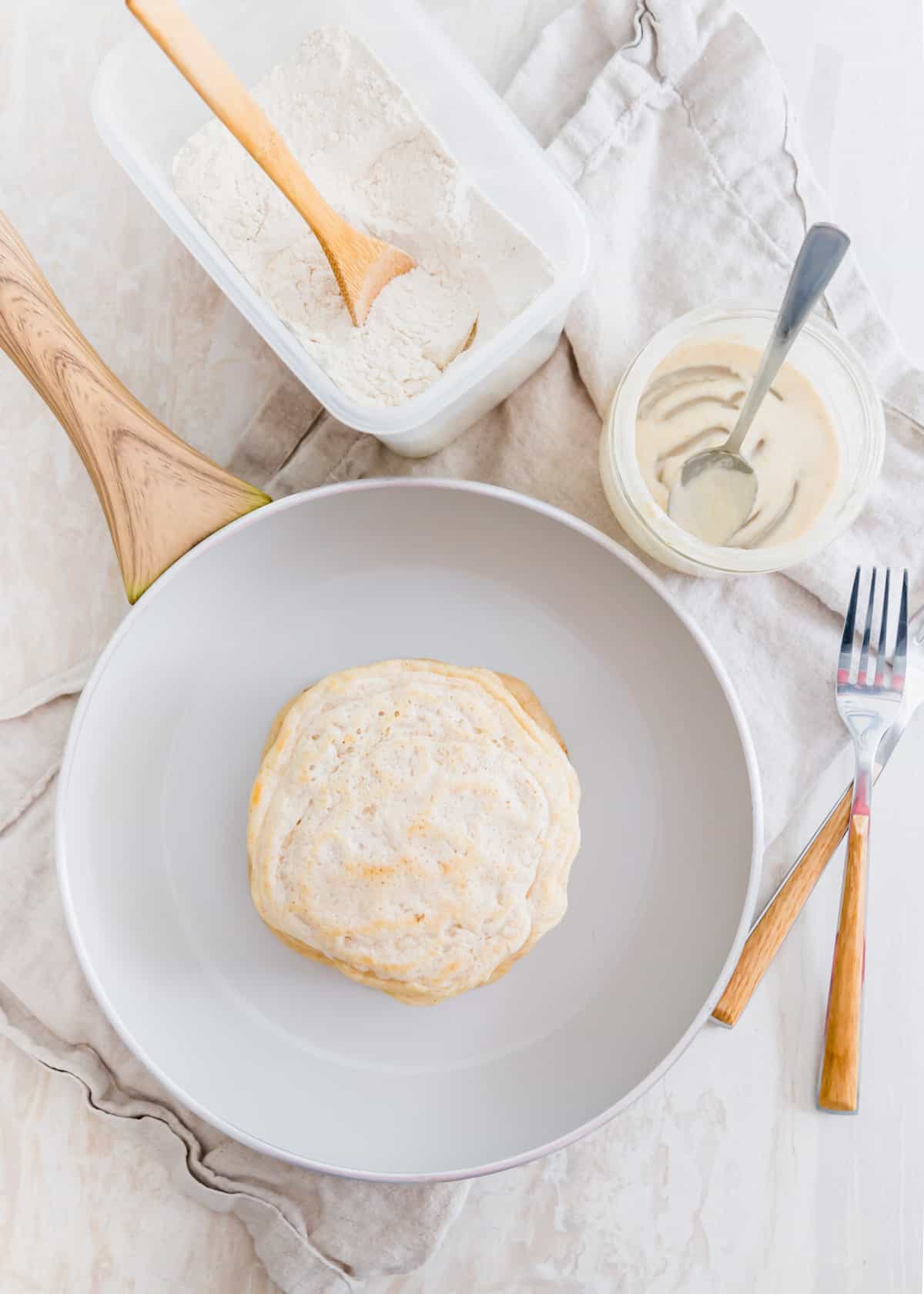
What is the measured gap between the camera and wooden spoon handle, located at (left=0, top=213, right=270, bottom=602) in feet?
3.29

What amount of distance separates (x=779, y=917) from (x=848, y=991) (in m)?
0.12

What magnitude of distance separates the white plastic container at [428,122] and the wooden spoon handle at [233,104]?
0.10m

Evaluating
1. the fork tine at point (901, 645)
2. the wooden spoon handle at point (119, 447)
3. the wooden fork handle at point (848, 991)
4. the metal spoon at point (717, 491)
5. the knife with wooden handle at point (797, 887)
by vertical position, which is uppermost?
the wooden spoon handle at point (119, 447)

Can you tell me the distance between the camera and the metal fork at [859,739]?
1113 millimetres

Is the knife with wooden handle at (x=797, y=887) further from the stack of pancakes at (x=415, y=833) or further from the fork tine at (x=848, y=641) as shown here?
the stack of pancakes at (x=415, y=833)

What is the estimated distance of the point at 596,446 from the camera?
1.15 metres

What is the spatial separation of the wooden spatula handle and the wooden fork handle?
0.03 meters

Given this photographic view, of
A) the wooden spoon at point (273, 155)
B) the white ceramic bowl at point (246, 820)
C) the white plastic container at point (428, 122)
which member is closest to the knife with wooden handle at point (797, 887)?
the white ceramic bowl at point (246, 820)

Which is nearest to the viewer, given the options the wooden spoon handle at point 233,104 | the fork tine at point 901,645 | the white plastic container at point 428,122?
the wooden spoon handle at point 233,104

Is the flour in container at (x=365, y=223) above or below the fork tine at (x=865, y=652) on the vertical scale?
above

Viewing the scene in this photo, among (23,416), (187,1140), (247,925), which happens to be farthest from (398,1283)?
(23,416)

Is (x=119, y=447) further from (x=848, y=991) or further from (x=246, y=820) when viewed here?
(x=848, y=991)

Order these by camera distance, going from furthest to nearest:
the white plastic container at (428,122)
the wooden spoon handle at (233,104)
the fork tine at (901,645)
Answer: the fork tine at (901,645) → the white plastic container at (428,122) → the wooden spoon handle at (233,104)

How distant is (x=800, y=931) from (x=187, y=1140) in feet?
2.56
